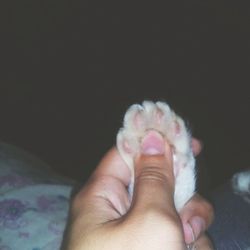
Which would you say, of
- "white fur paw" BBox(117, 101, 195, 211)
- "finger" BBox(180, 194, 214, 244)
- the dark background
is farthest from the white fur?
"white fur paw" BBox(117, 101, 195, 211)

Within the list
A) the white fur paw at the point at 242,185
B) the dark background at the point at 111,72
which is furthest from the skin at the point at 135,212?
the dark background at the point at 111,72

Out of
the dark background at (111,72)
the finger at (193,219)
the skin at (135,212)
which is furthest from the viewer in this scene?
the dark background at (111,72)

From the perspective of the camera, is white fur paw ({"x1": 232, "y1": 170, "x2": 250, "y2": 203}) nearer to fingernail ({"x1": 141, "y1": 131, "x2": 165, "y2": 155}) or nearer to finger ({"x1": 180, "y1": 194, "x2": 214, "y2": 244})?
finger ({"x1": 180, "y1": 194, "x2": 214, "y2": 244})

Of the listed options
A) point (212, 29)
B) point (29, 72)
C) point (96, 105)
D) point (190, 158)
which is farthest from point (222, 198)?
point (29, 72)

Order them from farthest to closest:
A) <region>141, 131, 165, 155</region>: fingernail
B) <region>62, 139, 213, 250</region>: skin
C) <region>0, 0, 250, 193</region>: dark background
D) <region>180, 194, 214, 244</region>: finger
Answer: <region>0, 0, 250, 193</region>: dark background
<region>180, 194, 214, 244</region>: finger
<region>141, 131, 165, 155</region>: fingernail
<region>62, 139, 213, 250</region>: skin

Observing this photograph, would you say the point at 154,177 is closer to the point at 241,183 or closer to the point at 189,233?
the point at 189,233

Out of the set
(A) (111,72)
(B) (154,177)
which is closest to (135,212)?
(B) (154,177)

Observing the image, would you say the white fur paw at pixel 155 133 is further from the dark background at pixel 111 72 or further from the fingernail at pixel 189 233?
the dark background at pixel 111 72

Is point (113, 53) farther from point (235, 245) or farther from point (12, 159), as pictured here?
point (235, 245)
